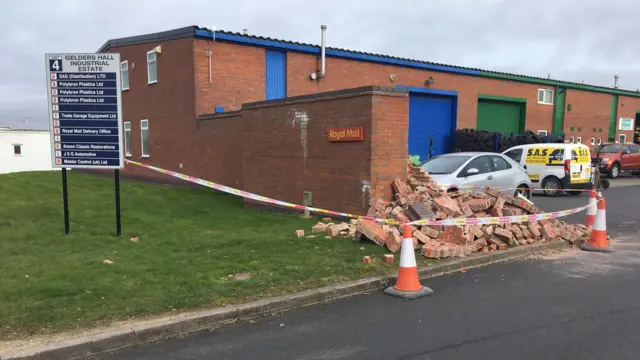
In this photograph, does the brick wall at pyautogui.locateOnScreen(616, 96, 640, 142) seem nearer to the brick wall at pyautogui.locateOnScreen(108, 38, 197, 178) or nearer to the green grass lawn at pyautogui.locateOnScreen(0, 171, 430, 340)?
the brick wall at pyautogui.locateOnScreen(108, 38, 197, 178)

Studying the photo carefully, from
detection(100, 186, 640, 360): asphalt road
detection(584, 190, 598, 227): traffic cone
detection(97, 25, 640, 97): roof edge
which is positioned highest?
detection(97, 25, 640, 97): roof edge

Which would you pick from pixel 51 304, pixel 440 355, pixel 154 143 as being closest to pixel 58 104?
pixel 51 304

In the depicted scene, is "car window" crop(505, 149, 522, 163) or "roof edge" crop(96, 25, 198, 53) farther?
"car window" crop(505, 149, 522, 163)

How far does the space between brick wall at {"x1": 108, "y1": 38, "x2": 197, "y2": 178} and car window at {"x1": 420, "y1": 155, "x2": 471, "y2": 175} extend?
8839mm

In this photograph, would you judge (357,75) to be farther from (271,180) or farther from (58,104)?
(58,104)

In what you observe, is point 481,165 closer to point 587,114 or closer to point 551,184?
point 551,184

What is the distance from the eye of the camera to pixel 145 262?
6.31 m

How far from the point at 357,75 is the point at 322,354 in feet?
58.2

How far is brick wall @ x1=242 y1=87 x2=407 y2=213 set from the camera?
8648 mm

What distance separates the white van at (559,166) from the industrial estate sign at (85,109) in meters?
12.5

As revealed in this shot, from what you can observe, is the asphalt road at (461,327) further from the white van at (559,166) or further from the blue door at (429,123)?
the blue door at (429,123)

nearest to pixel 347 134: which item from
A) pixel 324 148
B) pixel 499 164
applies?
pixel 324 148

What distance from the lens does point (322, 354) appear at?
3.92m

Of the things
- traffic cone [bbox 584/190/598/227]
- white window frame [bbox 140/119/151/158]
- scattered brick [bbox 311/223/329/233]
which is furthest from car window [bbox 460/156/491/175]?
white window frame [bbox 140/119/151/158]
